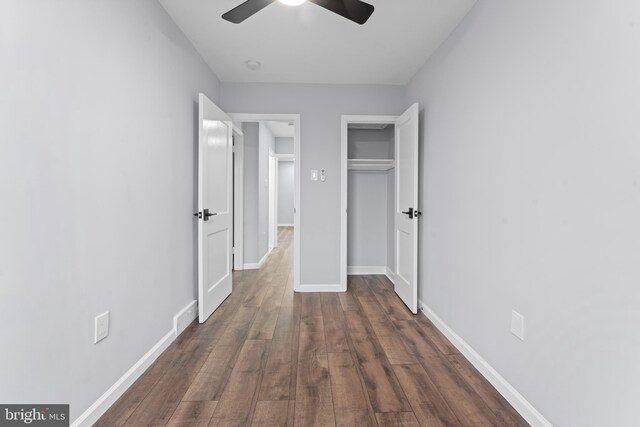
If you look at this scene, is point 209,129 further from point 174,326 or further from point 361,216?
point 361,216

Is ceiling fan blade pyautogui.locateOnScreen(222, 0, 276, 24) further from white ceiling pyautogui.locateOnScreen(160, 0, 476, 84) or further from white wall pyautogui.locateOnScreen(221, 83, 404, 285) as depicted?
white wall pyautogui.locateOnScreen(221, 83, 404, 285)

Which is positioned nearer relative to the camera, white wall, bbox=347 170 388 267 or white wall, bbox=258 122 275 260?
white wall, bbox=347 170 388 267

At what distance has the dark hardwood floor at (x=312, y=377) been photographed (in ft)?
5.00

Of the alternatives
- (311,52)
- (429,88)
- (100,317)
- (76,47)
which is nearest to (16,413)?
(100,317)

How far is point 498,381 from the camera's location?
175 cm

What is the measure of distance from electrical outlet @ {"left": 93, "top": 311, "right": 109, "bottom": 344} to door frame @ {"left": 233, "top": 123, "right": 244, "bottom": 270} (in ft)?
9.75

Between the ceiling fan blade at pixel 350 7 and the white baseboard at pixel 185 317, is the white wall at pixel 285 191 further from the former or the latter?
the ceiling fan blade at pixel 350 7

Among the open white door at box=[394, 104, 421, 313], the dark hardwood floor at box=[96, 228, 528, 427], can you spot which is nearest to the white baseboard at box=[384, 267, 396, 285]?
the open white door at box=[394, 104, 421, 313]

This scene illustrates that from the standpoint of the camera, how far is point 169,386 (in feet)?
5.81

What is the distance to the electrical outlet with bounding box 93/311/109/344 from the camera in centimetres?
150

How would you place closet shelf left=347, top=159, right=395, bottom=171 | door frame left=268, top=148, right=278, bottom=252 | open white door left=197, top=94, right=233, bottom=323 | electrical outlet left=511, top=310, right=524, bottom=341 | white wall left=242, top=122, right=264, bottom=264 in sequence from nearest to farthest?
1. electrical outlet left=511, top=310, right=524, bottom=341
2. open white door left=197, top=94, right=233, bottom=323
3. closet shelf left=347, top=159, right=395, bottom=171
4. white wall left=242, top=122, right=264, bottom=264
5. door frame left=268, top=148, right=278, bottom=252

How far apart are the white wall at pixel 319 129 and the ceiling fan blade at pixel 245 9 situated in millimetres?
1692

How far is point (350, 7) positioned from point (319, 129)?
6.08 feet

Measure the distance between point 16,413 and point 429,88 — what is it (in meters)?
3.31
